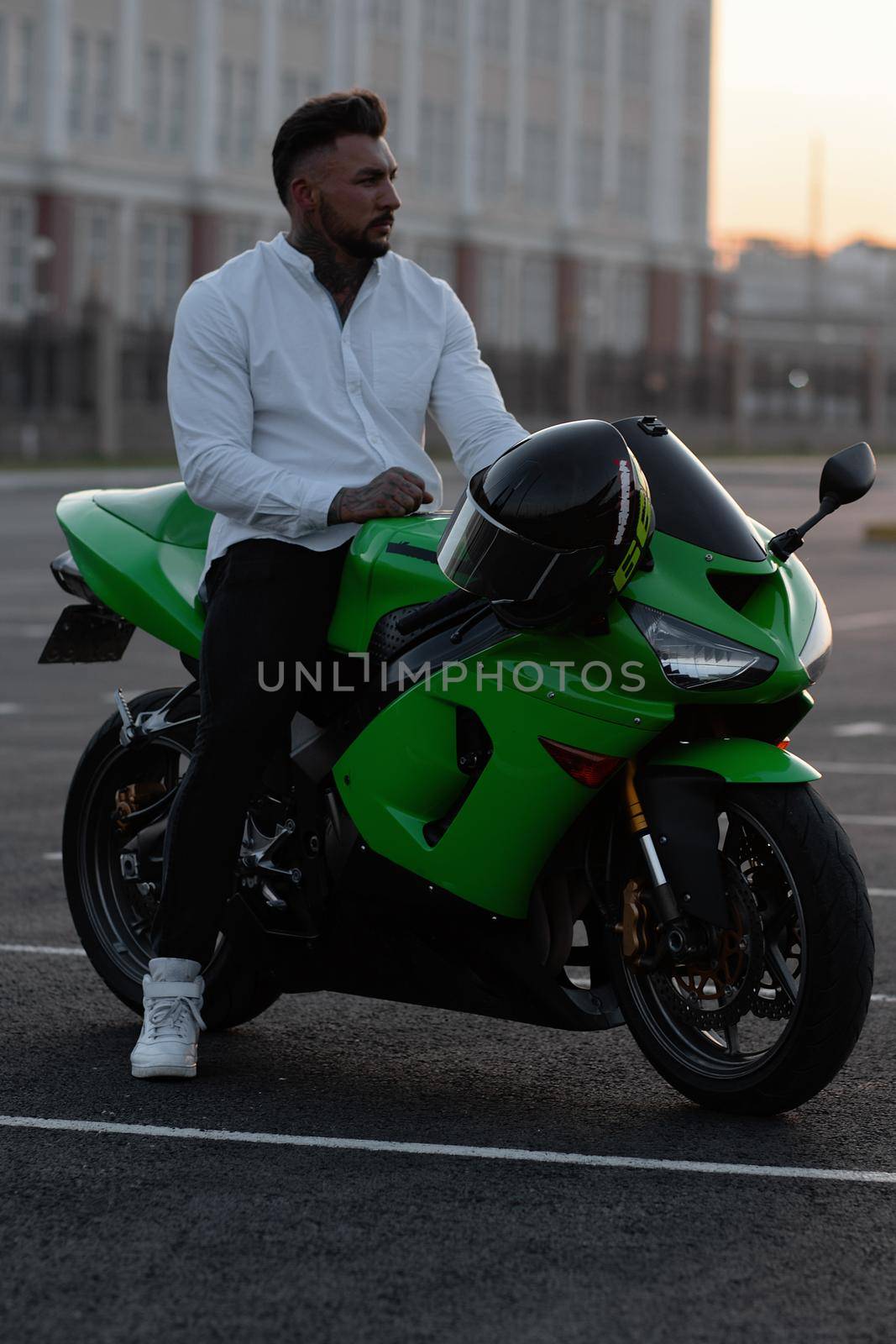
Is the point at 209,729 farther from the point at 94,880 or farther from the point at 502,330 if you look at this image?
the point at 502,330

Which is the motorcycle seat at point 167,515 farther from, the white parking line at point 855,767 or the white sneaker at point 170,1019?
the white parking line at point 855,767

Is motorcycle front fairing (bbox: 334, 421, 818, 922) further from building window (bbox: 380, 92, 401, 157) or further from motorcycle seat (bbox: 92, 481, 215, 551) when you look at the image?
building window (bbox: 380, 92, 401, 157)

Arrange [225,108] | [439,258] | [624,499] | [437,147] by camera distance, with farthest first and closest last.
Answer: [437,147] < [439,258] < [225,108] < [624,499]

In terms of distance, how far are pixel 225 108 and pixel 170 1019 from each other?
5598 cm

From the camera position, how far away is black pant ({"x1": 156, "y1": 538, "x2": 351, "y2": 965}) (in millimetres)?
4590

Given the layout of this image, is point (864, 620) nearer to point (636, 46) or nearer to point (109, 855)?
point (109, 855)

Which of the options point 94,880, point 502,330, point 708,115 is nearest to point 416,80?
point 502,330

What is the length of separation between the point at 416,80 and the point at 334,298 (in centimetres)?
6128

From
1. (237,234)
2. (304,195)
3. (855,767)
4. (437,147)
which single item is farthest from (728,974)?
(437,147)

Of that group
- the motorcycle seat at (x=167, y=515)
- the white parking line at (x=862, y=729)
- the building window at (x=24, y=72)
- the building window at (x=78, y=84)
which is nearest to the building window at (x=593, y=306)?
the building window at (x=78, y=84)

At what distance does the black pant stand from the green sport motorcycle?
2.8 inches

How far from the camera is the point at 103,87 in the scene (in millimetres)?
55062

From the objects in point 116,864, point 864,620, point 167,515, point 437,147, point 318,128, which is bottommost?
point 864,620

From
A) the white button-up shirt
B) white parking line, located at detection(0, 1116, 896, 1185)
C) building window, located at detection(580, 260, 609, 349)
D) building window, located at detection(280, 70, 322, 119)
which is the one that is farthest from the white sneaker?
building window, located at detection(580, 260, 609, 349)
